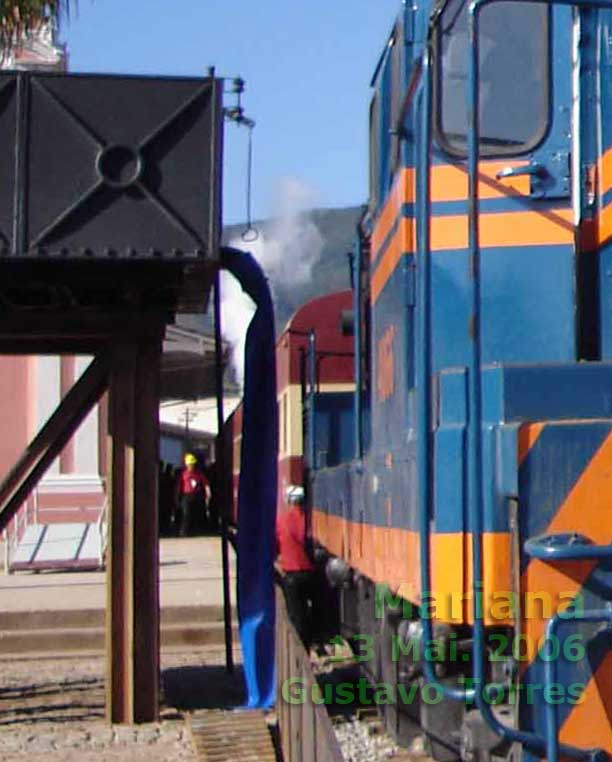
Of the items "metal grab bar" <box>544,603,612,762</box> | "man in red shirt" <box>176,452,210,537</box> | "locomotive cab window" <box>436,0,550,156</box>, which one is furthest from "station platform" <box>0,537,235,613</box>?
"metal grab bar" <box>544,603,612,762</box>

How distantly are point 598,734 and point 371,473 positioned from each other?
278 centimetres

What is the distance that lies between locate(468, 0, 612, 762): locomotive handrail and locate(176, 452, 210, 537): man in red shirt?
22.3 meters

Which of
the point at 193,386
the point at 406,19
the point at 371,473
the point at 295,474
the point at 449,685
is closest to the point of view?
the point at 449,685

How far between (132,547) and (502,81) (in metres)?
4.20

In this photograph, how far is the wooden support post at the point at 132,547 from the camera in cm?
854

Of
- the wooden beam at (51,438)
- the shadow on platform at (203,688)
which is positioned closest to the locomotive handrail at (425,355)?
the wooden beam at (51,438)

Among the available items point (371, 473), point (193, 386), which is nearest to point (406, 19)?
point (371, 473)

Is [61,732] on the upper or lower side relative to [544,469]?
lower

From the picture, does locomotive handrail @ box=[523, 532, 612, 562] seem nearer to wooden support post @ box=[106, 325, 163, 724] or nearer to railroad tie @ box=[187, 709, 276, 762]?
railroad tie @ box=[187, 709, 276, 762]

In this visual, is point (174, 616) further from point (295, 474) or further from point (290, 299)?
point (290, 299)

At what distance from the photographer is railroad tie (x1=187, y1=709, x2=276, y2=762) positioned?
7.63 m

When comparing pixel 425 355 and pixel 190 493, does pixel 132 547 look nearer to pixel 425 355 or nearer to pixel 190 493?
pixel 425 355

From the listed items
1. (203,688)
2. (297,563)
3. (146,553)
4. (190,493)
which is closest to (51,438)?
(146,553)

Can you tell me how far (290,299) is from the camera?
173ft
